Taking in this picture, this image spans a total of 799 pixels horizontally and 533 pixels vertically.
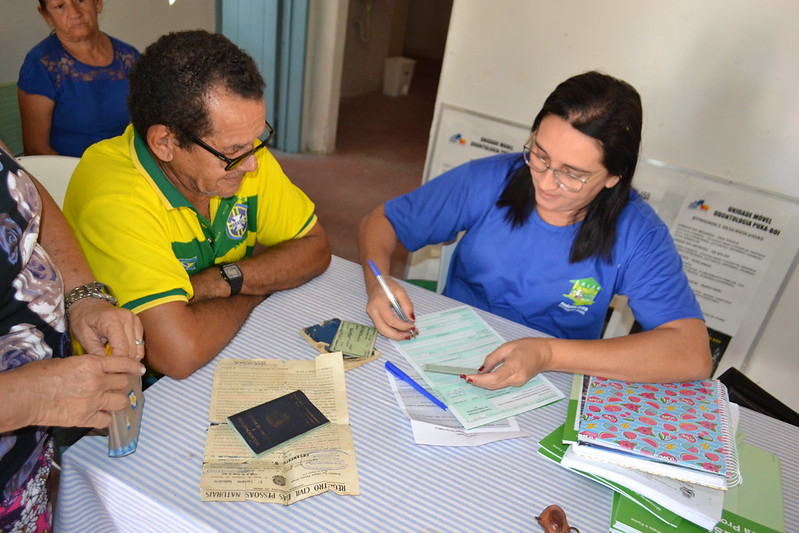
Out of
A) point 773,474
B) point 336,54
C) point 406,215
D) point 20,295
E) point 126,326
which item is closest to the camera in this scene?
point 20,295

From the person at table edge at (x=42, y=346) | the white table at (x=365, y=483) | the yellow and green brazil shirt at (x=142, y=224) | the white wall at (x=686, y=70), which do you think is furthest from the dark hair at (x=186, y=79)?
the white wall at (x=686, y=70)

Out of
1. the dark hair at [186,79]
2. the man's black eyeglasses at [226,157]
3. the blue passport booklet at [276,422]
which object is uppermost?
the dark hair at [186,79]

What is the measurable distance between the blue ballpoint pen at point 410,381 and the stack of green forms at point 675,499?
236 millimetres

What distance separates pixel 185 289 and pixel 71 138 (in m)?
1.92

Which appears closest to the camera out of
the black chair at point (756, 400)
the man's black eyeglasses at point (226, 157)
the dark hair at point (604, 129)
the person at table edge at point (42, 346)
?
the person at table edge at point (42, 346)

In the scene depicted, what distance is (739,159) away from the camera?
2314 millimetres

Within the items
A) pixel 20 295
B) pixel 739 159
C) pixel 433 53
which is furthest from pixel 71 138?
pixel 433 53

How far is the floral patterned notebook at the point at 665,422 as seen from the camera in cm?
114

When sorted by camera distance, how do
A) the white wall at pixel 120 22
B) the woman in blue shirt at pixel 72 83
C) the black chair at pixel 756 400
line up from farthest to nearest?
the white wall at pixel 120 22, the woman in blue shirt at pixel 72 83, the black chair at pixel 756 400

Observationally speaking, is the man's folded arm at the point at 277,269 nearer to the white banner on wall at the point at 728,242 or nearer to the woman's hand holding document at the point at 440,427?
the woman's hand holding document at the point at 440,427

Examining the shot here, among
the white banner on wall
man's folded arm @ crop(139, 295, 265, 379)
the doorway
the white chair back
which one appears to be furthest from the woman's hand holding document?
the doorway

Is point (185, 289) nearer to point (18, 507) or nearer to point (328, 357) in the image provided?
point (328, 357)

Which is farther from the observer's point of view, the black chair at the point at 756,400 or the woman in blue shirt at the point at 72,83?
the woman in blue shirt at the point at 72,83

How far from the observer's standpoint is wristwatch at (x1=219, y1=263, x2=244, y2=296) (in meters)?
1.45
